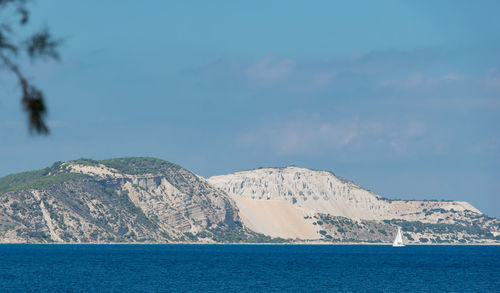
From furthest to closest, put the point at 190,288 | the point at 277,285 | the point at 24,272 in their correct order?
1. the point at 24,272
2. the point at 277,285
3. the point at 190,288

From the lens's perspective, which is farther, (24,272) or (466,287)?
(24,272)

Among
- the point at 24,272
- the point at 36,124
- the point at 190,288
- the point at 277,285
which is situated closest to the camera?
the point at 36,124

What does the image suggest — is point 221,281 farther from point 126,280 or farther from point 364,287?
point 364,287

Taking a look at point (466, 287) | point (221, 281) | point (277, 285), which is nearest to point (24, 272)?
point (221, 281)

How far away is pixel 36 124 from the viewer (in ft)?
60.6

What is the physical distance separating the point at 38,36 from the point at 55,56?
2.11 feet

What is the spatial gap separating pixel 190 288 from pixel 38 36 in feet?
284

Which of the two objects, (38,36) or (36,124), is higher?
(38,36)

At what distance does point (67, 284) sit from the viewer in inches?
4259

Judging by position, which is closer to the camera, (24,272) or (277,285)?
(277,285)

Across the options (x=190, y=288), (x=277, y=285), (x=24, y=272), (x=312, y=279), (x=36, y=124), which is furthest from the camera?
(x=24, y=272)

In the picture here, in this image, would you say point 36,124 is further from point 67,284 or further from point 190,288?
point 67,284

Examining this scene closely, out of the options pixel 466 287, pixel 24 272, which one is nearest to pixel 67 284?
pixel 24 272

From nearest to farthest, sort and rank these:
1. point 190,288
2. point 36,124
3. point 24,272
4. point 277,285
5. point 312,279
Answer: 1. point 36,124
2. point 190,288
3. point 277,285
4. point 312,279
5. point 24,272
